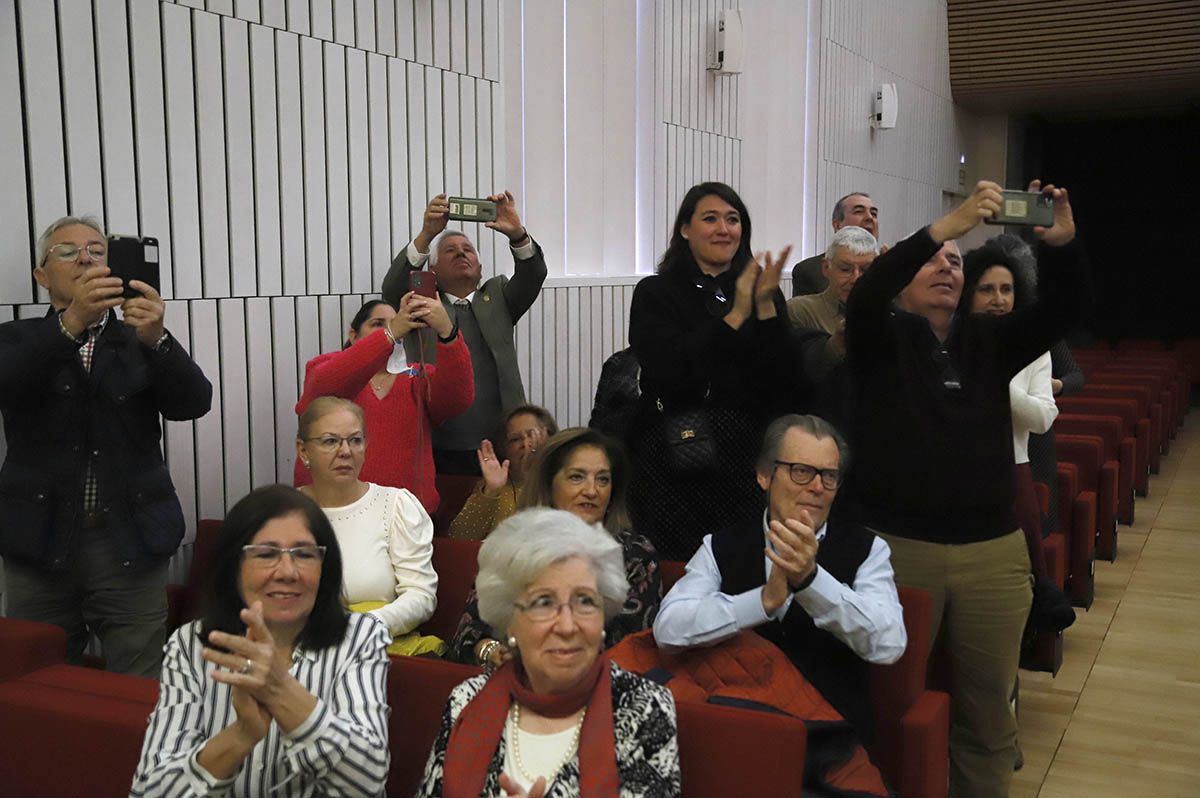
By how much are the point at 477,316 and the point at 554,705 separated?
262 centimetres

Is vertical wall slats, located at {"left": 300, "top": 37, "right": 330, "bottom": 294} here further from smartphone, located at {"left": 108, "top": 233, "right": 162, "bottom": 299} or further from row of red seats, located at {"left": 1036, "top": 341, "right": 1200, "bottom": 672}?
row of red seats, located at {"left": 1036, "top": 341, "right": 1200, "bottom": 672}

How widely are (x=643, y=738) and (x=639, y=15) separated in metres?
5.22

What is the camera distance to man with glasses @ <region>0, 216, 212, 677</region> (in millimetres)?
2756

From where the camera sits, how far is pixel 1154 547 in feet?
21.5

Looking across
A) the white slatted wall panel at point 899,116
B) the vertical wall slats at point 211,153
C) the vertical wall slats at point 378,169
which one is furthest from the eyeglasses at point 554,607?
the white slatted wall panel at point 899,116

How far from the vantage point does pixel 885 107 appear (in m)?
10.4

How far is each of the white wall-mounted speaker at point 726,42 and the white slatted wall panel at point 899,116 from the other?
2.04 m

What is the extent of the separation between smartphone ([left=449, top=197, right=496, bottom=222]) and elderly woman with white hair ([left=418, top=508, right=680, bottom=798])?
6.72 feet

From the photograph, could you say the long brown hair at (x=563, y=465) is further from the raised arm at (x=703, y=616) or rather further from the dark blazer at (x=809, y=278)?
the dark blazer at (x=809, y=278)

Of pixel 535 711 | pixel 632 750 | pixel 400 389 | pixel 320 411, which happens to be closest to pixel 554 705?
pixel 535 711

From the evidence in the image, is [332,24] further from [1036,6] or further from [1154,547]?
[1036,6]

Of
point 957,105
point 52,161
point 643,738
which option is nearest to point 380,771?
point 643,738

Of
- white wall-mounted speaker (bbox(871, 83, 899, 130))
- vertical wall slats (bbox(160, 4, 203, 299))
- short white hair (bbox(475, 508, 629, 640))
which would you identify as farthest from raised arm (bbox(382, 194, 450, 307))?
white wall-mounted speaker (bbox(871, 83, 899, 130))

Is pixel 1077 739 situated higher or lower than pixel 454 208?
lower
